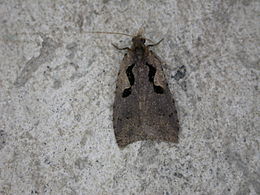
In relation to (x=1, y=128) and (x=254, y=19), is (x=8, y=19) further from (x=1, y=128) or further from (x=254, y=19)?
(x=254, y=19)

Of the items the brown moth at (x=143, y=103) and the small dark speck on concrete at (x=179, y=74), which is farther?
the small dark speck on concrete at (x=179, y=74)

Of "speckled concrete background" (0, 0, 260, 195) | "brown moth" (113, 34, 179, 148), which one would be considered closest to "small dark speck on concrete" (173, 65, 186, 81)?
"speckled concrete background" (0, 0, 260, 195)

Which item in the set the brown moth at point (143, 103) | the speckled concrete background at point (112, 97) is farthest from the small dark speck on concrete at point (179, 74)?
the brown moth at point (143, 103)

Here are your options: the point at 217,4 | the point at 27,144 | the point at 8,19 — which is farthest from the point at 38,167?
the point at 217,4

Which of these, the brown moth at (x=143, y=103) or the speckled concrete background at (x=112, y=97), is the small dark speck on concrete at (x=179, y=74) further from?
the brown moth at (x=143, y=103)

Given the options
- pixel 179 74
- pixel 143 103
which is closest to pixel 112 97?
pixel 143 103
